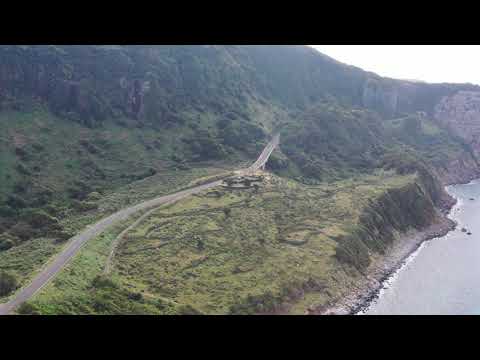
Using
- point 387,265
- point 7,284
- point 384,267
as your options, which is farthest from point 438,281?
point 7,284

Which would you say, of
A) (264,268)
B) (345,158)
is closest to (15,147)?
(264,268)

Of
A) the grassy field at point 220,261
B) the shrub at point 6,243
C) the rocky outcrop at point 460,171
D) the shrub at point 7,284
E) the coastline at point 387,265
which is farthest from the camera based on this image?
the rocky outcrop at point 460,171

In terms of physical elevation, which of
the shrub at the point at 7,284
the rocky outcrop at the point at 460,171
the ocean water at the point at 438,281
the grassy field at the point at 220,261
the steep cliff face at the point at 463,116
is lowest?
the ocean water at the point at 438,281

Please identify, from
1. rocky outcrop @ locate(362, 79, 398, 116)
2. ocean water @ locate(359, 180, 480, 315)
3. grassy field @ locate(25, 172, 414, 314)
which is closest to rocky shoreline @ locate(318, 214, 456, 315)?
ocean water @ locate(359, 180, 480, 315)

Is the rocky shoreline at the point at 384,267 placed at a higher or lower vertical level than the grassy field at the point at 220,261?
lower

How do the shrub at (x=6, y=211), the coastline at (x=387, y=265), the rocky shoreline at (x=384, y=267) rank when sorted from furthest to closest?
1. the shrub at (x=6, y=211)
2. the rocky shoreline at (x=384, y=267)
3. the coastline at (x=387, y=265)

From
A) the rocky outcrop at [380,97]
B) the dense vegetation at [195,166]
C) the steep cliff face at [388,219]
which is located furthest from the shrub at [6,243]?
the rocky outcrop at [380,97]

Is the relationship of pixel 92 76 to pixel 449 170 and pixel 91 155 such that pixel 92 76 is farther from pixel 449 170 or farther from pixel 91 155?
pixel 449 170

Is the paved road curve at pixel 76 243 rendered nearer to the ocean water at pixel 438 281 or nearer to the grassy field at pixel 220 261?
the grassy field at pixel 220 261

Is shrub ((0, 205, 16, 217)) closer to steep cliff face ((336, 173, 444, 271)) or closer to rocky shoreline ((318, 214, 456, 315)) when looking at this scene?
rocky shoreline ((318, 214, 456, 315))
